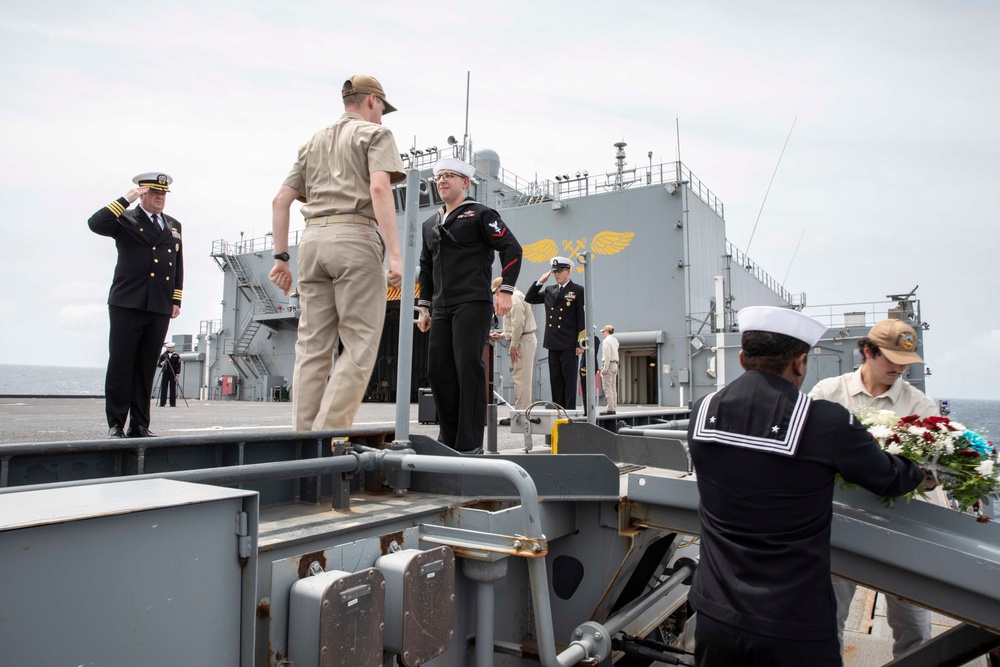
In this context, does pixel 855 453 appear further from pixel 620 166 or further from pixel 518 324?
pixel 620 166

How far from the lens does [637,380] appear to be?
79.1 ft

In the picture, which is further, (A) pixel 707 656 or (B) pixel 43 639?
(A) pixel 707 656

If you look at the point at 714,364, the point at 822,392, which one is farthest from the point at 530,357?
the point at 714,364

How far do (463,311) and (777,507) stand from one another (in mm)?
1937

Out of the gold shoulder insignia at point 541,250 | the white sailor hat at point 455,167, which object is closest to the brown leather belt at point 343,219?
the white sailor hat at point 455,167

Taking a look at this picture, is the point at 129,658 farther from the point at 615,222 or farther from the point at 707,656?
the point at 615,222

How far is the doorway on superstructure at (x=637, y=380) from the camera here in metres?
21.5

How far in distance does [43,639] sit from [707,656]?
1.77 m

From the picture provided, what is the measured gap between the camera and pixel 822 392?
3.33m

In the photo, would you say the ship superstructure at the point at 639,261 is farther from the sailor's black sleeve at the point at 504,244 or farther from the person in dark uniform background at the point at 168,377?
the sailor's black sleeve at the point at 504,244

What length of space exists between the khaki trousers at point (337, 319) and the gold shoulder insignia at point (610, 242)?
51.6 feet

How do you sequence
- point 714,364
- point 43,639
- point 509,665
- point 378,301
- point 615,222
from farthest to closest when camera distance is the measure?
point 615,222 → point 714,364 → point 378,301 → point 509,665 → point 43,639

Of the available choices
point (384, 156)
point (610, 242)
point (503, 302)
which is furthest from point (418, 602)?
point (610, 242)

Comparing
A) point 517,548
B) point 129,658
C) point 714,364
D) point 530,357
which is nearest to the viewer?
point 129,658
